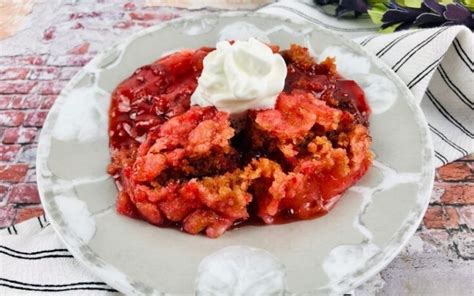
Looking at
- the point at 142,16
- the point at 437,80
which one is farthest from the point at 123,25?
the point at 437,80

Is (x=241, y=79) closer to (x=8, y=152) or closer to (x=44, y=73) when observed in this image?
(x=8, y=152)

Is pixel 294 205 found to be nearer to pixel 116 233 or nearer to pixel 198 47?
pixel 116 233

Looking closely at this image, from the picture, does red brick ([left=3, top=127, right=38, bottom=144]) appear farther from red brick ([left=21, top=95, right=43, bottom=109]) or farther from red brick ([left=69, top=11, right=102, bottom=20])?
red brick ([left=69, top=11, right=102, bottom=20])

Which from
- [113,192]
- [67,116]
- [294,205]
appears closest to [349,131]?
[294,205]

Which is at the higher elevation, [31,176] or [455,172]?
[455,172]

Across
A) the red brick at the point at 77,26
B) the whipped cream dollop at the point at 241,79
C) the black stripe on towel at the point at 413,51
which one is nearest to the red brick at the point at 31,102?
the red brick at the point at 77,26

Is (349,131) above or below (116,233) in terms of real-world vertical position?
above

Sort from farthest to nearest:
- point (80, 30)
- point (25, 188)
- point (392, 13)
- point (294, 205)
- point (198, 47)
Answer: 1. point (80, 30)
2. point (392, 13)
3. point (198, 47)
4. point (25, 188)
5. point (294, 205)

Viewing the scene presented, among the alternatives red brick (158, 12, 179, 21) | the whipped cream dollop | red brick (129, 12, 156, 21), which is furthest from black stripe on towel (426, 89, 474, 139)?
red brick (129, 12, 156, 21)
